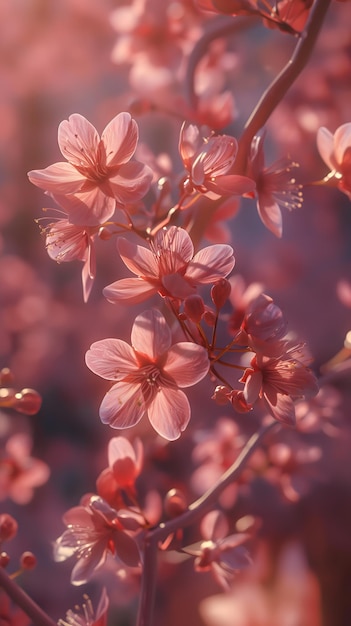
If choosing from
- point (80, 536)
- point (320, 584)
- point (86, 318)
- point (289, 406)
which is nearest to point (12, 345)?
point (86, 318)

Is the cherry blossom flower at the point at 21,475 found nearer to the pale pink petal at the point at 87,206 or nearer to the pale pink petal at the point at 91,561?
the pale pink petal at the point at 91,561

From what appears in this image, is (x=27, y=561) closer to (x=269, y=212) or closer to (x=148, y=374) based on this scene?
(x=148, y=374)

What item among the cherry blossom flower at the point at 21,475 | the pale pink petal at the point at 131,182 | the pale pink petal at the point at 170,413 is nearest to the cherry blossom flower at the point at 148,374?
the pale pink petal at the point at 170,413

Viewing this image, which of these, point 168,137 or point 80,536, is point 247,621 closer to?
point 80,536

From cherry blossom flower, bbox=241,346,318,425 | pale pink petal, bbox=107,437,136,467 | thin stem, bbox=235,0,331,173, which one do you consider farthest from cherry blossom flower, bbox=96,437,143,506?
thin stem, bbox=235,0,331,173

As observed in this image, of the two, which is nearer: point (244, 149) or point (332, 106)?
point (244, 149)

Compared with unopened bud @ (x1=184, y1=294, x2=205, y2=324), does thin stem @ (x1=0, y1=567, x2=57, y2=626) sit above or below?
below

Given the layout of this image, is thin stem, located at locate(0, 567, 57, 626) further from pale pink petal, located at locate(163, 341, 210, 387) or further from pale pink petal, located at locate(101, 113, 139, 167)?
pale pink petal, located at locate(101, 113, 139, 167)
